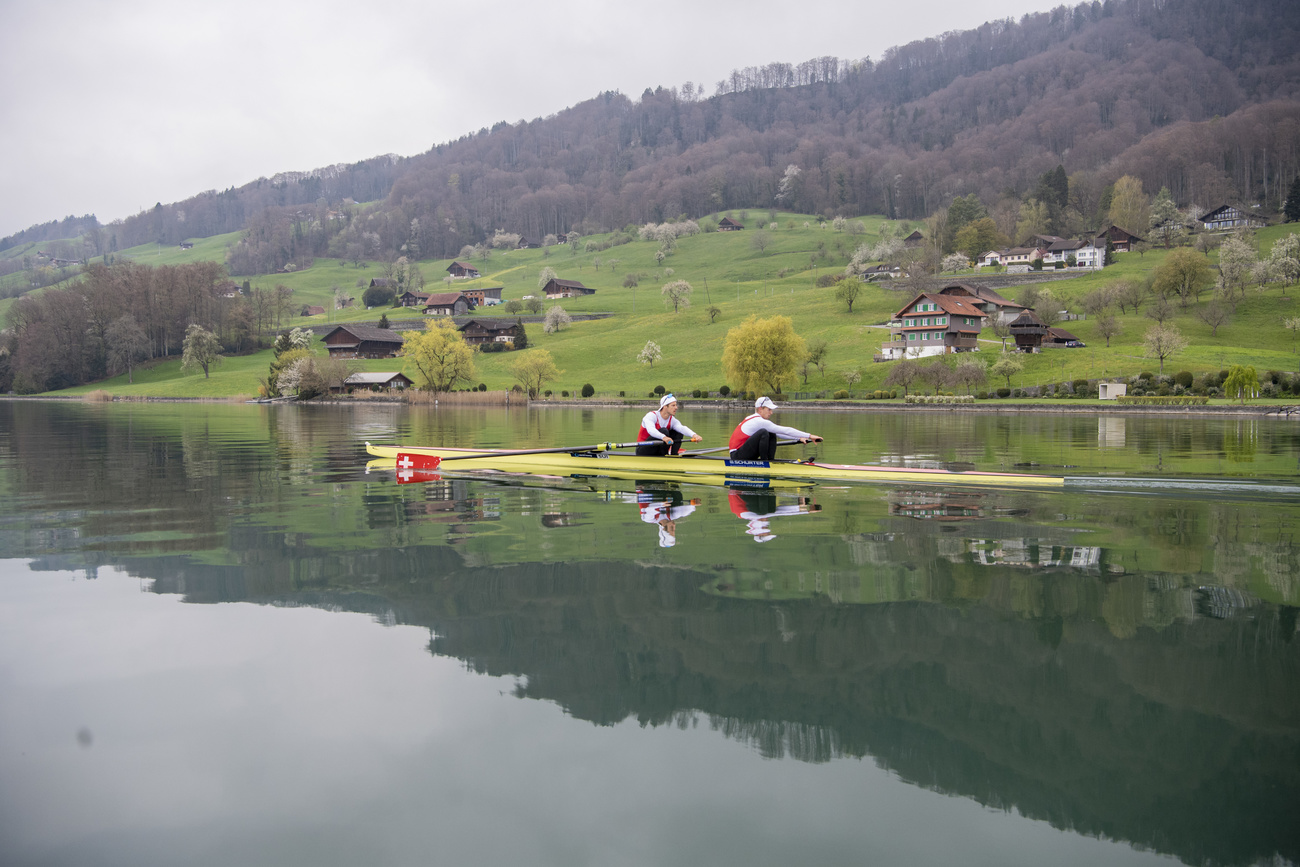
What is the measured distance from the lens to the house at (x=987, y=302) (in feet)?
351

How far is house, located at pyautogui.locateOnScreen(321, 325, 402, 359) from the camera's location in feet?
421

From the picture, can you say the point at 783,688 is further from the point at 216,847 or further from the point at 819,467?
the point at 819,467

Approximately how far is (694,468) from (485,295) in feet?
512

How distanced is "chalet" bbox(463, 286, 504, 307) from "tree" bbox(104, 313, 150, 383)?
55.3m

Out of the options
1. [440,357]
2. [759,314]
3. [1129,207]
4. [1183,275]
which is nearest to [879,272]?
[759,314]

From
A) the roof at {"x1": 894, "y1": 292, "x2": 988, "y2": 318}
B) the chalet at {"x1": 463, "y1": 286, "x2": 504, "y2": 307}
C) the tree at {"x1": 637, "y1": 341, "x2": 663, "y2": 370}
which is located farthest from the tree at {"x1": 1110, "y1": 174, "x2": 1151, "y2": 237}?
the chalet at {"x1": 463, "y1": 286, "x2": 504, "y2": 307}

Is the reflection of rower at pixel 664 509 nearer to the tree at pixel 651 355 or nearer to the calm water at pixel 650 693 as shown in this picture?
the calm water at pixel 650 693

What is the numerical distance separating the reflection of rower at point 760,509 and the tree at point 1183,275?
102803 millimetres

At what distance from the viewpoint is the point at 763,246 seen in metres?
186

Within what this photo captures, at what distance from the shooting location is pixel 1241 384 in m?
62.2

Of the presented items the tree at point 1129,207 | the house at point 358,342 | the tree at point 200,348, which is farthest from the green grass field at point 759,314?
the tree at point 1129,207

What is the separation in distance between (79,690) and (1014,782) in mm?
8289

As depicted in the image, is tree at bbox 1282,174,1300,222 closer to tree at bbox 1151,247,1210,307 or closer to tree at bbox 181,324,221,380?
tree at bbox 1151,247,1210,307

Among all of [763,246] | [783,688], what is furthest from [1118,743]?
[763,246]
